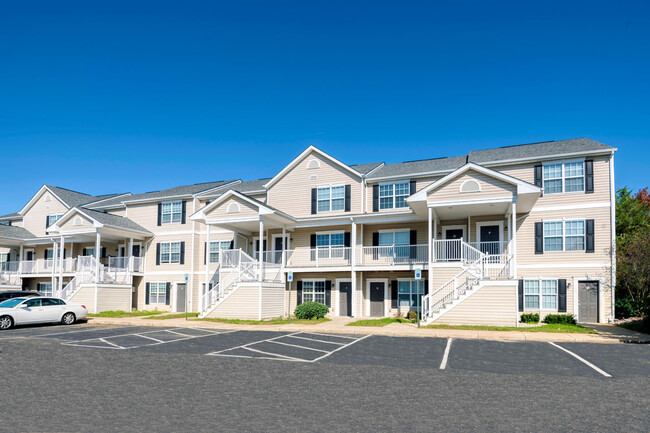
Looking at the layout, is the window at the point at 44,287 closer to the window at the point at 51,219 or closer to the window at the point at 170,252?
the window at the point at 51,219

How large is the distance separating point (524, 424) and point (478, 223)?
19011 millimetres

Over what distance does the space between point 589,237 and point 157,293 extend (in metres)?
24.9

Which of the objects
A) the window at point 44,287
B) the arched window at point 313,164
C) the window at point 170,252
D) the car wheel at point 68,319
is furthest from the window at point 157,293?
the arched window at point 313,164

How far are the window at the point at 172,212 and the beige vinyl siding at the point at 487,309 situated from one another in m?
19.0

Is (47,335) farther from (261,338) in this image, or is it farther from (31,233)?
(31,233)

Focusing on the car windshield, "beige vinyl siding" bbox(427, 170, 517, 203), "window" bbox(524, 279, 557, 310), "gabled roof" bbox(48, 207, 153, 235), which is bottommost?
the car windshield

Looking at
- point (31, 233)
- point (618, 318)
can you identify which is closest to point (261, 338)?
point (618, 318)

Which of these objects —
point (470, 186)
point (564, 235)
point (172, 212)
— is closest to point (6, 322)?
point (172, 212)

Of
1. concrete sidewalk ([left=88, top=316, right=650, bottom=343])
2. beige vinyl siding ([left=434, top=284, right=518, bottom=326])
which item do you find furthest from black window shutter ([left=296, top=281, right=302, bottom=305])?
beige vinyl siding ([left=434, top=284, right=518, bottom=326])

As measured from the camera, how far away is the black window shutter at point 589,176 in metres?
23.1

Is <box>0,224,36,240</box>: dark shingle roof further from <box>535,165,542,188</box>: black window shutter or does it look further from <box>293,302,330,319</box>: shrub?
<box>535,165,542,188</box>: black window shutter

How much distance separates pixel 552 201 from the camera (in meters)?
23.7

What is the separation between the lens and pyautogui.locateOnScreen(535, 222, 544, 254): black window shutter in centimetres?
2372

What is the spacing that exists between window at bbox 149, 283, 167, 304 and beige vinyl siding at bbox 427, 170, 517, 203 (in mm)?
18728
